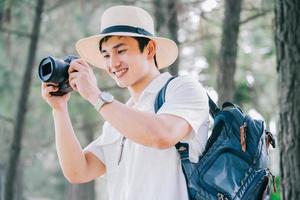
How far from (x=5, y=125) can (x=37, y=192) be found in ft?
24.1

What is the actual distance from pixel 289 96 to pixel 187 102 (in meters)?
1.39

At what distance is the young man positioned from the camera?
7.00ft

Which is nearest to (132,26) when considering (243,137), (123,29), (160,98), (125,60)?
(123,29)

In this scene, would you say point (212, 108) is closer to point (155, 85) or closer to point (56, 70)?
point (155, 85)

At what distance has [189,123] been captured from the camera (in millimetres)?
2186

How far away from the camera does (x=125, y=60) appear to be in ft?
7.77

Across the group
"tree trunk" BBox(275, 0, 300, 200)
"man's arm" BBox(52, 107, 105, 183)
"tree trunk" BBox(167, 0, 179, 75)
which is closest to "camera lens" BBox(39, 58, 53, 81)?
"man's arm" BBox(52, 107, 105, 183)

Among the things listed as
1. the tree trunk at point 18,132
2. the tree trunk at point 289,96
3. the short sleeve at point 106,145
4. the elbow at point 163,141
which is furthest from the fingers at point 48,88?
the tree trunk at point 18,132

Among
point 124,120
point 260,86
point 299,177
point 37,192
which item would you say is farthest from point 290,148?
point 37,192

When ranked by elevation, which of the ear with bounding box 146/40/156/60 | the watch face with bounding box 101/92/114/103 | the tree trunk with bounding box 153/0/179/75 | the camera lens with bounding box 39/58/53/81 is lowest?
the watch face with bounding box 101/92/114/103

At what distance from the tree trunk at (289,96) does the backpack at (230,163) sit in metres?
1.21

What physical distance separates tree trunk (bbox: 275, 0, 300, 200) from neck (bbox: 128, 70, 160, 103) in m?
1.25

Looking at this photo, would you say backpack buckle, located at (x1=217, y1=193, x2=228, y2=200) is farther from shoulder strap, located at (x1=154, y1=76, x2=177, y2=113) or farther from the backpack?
shoulder strap, located at (x1=154, y1=76, x2=177, y2=113)

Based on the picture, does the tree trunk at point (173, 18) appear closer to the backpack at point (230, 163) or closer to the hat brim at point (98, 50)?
the hat brim at point (98, 50)
